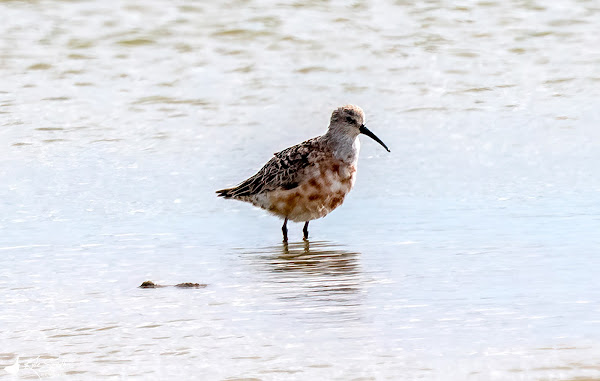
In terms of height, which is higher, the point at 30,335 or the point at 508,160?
the point at 30,335

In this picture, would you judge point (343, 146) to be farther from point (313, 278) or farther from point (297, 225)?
point (313, 278)

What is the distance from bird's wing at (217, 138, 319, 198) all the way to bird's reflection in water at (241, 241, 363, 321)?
0.66 m

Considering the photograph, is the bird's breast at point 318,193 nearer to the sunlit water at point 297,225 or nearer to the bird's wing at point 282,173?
the bird's wing at point 282,173

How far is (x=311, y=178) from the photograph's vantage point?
980 centimetres

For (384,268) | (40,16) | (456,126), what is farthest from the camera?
(40,16)

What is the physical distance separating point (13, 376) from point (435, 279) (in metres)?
3.02

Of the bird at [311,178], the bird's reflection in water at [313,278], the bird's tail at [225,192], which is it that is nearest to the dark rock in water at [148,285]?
the bird's reflection in water at [313,278]

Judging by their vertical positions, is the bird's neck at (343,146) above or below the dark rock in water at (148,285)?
above

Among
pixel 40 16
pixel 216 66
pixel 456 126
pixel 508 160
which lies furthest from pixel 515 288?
pixel 40 16

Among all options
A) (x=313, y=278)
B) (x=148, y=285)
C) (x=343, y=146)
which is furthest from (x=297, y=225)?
(x=148, y=285)

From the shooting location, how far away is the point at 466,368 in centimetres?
563

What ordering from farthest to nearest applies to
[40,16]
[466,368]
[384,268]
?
1. [40,16]
2. [384,268]
3. [466,368]

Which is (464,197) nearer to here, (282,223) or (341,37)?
(282,223)

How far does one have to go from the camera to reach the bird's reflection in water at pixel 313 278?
22.9 ft
